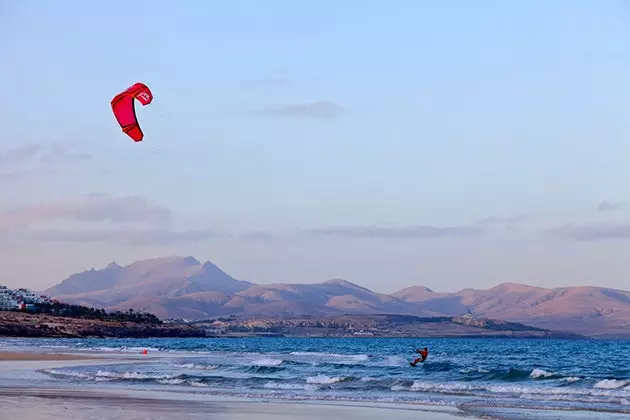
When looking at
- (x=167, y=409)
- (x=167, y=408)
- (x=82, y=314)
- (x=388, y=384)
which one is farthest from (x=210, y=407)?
(x=82, y=314)

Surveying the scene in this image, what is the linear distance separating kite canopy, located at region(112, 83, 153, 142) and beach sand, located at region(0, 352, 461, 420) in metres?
7.91

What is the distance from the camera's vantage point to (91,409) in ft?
79.2

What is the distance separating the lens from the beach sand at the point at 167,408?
22953 millimetres

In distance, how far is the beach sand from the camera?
22953 millimetres

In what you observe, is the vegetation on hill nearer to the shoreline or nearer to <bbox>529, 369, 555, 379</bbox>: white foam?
<bbox>529, 369, 555, 379</bbox>: white foam

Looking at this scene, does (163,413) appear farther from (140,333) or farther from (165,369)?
(140,333)

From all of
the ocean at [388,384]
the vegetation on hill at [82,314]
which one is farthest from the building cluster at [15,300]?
the ocean at [388,384]

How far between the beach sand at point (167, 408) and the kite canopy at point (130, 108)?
7.91m

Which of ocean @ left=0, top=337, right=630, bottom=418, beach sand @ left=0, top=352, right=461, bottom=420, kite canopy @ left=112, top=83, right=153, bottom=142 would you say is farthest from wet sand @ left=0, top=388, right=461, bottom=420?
kite canopy @ left=112, top=83, right=153, bottom=142

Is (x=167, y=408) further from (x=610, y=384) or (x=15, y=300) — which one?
(x=15, y=300)

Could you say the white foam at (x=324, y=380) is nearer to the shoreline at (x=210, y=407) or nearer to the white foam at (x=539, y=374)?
the shoreline at (x=210, y=407)

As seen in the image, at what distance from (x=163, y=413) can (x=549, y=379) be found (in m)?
20.9

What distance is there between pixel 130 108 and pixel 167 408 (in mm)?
9997

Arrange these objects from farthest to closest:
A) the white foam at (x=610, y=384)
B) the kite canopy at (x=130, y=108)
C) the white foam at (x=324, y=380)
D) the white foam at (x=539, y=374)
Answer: the white foam at (x=539, y=374) < the white foam at (x=324, y=380) < the white foam at (x=610, y=384) < the kite canopy at (x=130, y=108)
